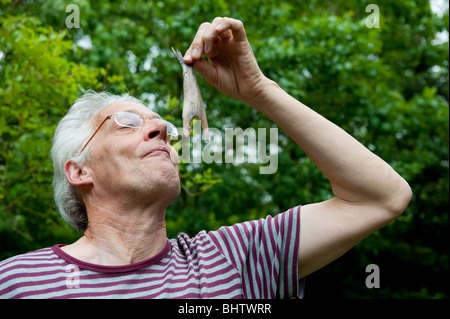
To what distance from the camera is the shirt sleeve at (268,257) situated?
5.75 ft

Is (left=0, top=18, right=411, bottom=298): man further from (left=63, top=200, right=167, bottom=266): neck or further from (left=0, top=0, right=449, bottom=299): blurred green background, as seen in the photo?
(left=0, top=0, right=449, bottom=299): blurred green background

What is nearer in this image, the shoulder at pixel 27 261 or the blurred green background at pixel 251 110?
the shoulder at pixel 27 261

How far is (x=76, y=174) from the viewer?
77.0 inches

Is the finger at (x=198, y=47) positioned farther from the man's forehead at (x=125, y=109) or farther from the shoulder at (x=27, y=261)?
the shoulder at (x=27, y=261)

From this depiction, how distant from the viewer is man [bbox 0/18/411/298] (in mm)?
1668

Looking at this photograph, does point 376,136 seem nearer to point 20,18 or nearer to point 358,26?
point 358,26

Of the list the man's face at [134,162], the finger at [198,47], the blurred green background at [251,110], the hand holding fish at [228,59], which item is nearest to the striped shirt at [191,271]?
the man's face at [134,162]

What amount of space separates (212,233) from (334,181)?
522 millimetres

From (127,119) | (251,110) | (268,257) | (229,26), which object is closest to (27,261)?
(127,119)

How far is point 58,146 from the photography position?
204cm

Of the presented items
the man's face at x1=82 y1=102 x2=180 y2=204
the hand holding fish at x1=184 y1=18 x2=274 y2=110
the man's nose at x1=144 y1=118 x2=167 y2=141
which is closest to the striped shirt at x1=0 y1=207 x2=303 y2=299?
the man's face at x1=82 y1=102 x2=180 y2=204
